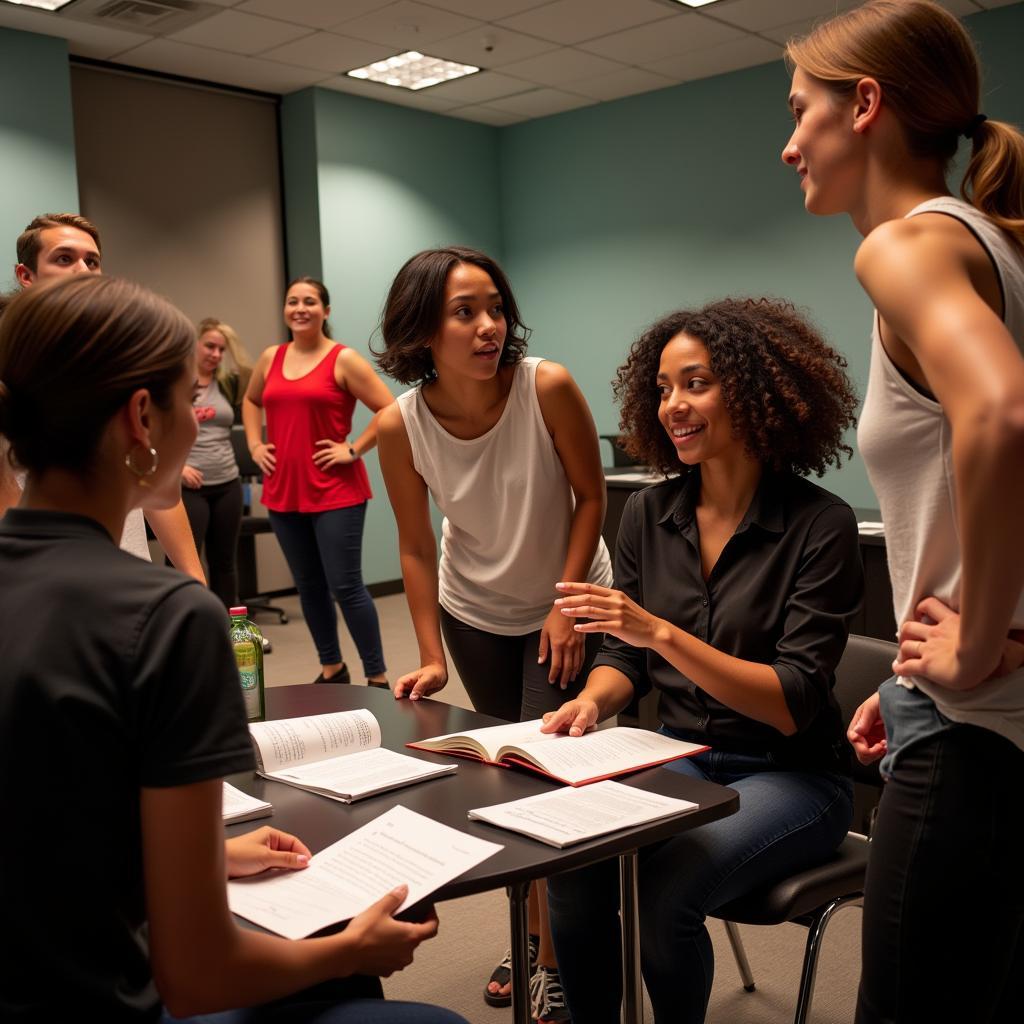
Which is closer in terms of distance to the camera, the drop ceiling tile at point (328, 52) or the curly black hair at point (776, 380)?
the curly black hair at point (776, 380)

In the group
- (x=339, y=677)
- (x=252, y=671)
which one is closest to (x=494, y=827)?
(x=252, y=671)

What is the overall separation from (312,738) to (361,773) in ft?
0.44

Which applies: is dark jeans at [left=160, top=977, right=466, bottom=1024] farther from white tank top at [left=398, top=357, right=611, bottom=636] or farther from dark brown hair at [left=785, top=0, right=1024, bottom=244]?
white tank top at [left=398, top=357, right=611, bottom=636]

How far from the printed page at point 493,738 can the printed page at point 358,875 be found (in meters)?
0.24

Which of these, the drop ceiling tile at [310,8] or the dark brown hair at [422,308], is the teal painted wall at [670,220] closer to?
the drop ceiling tile at [310,8]

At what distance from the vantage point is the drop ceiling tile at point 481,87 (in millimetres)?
6172

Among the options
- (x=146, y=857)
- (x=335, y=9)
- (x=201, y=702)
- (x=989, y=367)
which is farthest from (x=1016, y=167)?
(x=335, y=9)

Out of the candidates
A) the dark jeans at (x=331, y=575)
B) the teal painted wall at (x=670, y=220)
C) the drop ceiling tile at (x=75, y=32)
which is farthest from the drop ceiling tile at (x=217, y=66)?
the dark jeans at (x=331, y=575)

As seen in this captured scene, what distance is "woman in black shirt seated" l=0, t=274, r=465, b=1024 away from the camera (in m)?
0.87

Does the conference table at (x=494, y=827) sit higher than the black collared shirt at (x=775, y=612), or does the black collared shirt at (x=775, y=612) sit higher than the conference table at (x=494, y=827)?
the black collared shirt at (x=775, y=612)

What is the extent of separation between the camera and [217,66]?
18.9ft

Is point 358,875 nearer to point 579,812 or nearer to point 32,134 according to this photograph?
point 579,812

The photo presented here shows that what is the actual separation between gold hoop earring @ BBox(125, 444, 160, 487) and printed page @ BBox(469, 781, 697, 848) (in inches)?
23.0

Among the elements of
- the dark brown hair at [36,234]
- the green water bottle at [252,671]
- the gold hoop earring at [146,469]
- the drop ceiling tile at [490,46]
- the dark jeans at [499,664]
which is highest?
the drop ceiling tile at [490,46]
